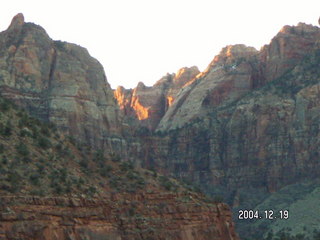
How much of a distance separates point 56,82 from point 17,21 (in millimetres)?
13832

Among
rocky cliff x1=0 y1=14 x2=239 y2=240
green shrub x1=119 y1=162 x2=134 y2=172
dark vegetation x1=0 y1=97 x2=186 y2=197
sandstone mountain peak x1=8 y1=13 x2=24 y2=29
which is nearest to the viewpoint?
rocky cliff x1=0 y1=14 x2=239 y2=240

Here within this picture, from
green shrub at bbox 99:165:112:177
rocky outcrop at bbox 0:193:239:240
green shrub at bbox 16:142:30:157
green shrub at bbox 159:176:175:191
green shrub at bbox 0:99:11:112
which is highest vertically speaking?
green shrub at bbox 0:99:11:112

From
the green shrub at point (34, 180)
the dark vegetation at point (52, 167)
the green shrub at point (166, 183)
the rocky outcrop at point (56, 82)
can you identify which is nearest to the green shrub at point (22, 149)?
the dark vegetation at point (52, 167)

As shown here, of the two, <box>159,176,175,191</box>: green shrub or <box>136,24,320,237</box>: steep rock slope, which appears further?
<box>136,24,320,237</box>: steep rock slope

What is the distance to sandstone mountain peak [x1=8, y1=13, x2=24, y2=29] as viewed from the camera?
620ft

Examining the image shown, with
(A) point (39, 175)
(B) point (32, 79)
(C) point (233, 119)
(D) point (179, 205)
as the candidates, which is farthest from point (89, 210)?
(C) point (233, 119)

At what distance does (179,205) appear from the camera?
296 ft

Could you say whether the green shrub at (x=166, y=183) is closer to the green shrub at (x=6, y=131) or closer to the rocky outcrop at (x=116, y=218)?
the rocky outcrop at (x=116, y=218)

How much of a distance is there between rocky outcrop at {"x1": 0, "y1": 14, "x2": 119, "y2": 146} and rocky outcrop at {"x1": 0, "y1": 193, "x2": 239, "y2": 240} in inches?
3403

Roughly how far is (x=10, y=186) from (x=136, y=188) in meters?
16.3

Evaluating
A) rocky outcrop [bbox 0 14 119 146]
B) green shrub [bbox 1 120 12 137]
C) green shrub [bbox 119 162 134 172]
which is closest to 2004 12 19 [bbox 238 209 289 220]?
rocky outcrop [bbox 0 14 119 146]

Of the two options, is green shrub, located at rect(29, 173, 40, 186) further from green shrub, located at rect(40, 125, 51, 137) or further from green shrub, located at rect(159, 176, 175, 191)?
green shrub, located at rect(159, 176, 175, 191)

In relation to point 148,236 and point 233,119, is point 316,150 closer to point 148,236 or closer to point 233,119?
point 233,119

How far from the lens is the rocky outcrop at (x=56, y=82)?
180 meters
